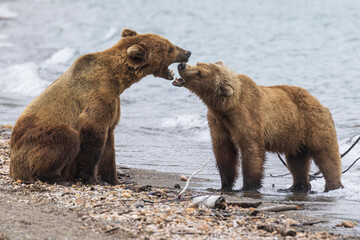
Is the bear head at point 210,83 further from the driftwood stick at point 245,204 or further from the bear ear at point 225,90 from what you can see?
the driftwood stick at point 245,204

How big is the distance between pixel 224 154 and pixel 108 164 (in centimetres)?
167

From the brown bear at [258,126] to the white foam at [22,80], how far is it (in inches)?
470

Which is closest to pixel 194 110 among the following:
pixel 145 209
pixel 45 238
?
pixel 145 209

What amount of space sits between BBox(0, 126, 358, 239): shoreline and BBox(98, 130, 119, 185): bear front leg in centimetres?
88

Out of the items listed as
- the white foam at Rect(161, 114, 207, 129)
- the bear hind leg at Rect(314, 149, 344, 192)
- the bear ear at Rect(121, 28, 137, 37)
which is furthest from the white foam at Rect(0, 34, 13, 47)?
the bear hind leg at Rect(314, 149, 344, 192)

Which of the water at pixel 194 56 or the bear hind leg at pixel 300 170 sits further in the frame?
the water at pixel 194 56

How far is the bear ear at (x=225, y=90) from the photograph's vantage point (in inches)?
308

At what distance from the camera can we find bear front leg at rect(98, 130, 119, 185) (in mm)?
7449

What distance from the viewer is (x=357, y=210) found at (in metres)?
6.55

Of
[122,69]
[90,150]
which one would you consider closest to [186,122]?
[122,69]

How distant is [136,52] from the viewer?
731 centimetres

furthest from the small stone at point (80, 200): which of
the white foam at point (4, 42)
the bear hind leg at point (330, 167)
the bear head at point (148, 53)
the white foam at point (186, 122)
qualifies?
the white foam at point (4, 42)

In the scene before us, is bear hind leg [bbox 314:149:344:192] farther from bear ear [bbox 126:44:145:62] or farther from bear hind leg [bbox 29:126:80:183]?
bear hind leg [bbox 29:126:80:183]

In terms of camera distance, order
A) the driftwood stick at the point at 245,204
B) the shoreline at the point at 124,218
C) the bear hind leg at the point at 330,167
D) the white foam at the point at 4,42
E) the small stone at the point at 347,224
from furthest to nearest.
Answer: the white foam at the point at 4,42 < the bear hind leg at the point at 330,167 < the driftwood stick at the point at 245,204 < the small stone at the point at 347,224 < the shoreline at the point at 124,218
